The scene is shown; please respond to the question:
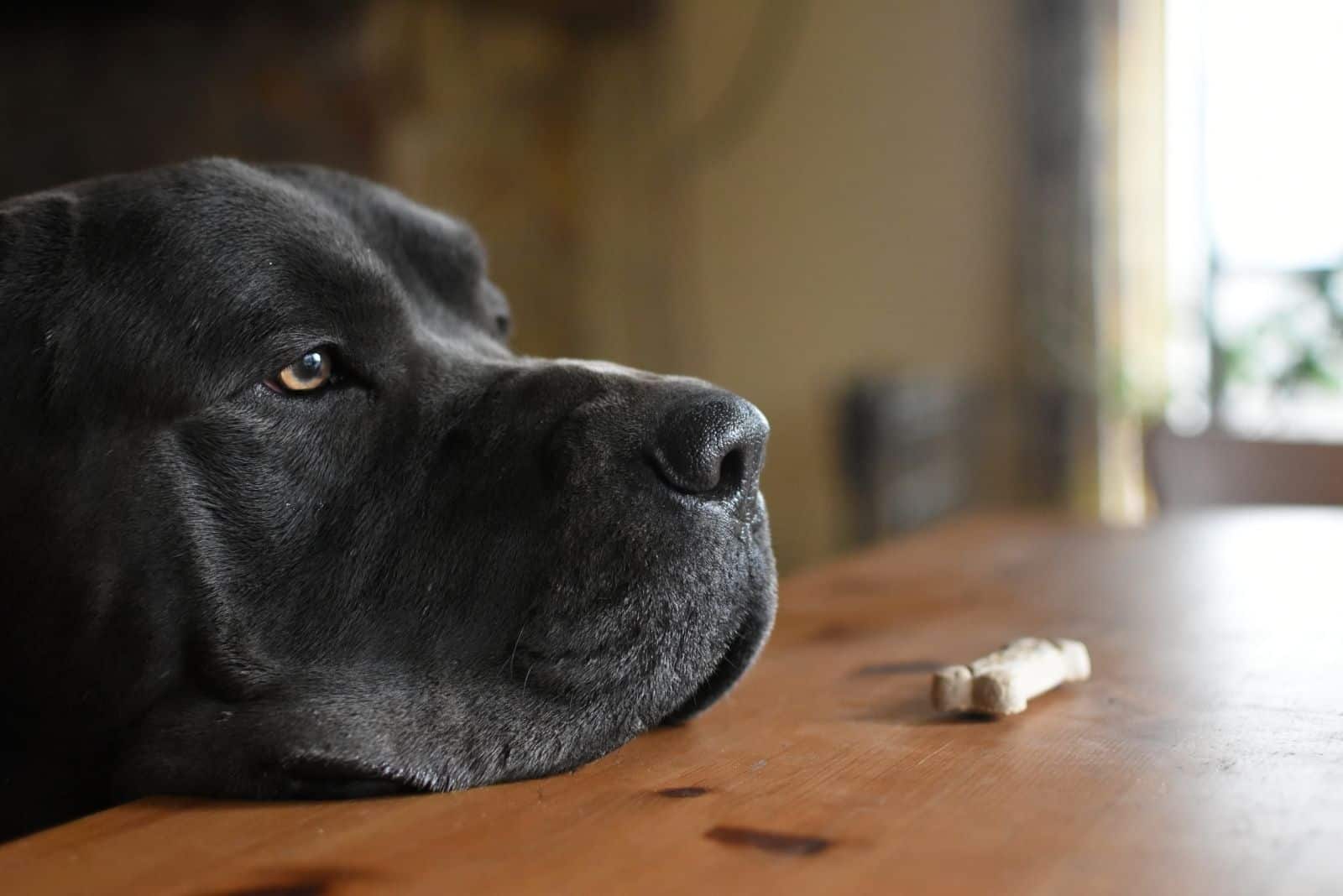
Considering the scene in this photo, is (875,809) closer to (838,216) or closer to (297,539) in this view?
(297,539)

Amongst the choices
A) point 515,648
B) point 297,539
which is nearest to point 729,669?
point 515,648

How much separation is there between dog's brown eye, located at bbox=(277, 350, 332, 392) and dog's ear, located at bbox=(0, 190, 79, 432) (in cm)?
18

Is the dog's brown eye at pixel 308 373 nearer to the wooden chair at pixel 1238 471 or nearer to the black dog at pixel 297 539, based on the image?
the black dog at pixel 297 539

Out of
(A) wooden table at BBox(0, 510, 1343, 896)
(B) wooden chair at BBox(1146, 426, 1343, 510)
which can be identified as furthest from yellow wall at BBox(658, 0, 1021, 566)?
(A) wooden table at BBox(0, 510, 1343, 896)

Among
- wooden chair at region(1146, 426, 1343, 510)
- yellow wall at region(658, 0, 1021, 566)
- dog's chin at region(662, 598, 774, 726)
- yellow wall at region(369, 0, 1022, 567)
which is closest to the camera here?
dog's chin at region(662, 598, 774, 726)

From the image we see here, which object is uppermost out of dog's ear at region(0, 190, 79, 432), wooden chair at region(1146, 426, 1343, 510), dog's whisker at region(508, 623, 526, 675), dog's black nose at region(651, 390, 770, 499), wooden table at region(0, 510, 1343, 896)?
dog's ear at region(0, 190, 79, 432)

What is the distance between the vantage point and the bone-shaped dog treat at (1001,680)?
104 centimetres

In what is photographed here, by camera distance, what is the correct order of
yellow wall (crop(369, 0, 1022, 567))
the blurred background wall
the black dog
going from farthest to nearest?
yellow wall (crop(369, 0, 1022, 567)) < the blurred background wall < the black dog

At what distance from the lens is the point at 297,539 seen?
3.39 feet

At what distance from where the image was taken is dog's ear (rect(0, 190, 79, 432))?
1008mm

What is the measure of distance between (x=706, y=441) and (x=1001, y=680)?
30cm

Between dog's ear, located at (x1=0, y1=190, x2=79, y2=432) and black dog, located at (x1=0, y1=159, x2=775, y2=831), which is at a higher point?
dog's ear, located at (x1=0, y1=190, x2=79, y2=432)

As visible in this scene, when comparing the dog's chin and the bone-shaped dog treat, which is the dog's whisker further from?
the bone-shaped dog treat

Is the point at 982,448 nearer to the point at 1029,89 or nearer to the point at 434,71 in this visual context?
the point at 1029,89
